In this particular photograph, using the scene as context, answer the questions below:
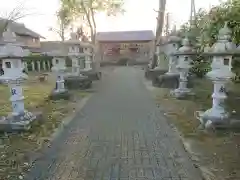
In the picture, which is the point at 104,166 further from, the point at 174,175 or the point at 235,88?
the point at 235,88

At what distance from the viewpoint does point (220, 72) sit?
5828mm

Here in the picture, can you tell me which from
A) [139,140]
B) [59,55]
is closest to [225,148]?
[139,140]

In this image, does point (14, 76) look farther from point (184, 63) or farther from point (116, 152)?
point (184, 63)

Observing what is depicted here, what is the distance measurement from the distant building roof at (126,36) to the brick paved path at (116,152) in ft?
113

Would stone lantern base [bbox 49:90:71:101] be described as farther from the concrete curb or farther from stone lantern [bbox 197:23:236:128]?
stone lantern [bbox 197:23:236:128]

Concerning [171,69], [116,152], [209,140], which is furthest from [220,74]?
[171,69]

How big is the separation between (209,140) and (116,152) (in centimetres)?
180

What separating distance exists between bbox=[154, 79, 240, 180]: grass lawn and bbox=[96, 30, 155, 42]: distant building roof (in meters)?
32.8

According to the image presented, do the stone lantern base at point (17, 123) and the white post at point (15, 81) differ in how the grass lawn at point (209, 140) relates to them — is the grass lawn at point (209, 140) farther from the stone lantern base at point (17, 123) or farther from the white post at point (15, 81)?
the white post at point (15, 81)

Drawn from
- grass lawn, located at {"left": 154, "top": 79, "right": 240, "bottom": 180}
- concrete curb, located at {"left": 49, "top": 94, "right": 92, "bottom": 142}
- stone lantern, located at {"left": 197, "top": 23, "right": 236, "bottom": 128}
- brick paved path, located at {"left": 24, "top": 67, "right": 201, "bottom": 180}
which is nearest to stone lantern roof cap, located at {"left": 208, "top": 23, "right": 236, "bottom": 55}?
stone lantern, located at {"left": 197, "top": 23, "right": 236, "bottom": 128}

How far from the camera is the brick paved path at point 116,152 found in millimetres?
4254

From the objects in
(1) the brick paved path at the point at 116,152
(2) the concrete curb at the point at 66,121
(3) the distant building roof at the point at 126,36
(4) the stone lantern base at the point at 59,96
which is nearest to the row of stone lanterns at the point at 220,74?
(1) the brick paved path at the point at 116,152

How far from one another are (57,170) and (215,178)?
2.24 metres

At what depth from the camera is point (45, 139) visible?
588cm
